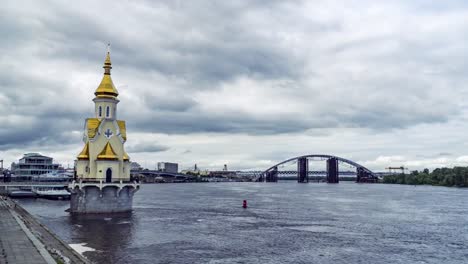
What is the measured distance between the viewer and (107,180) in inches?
2454

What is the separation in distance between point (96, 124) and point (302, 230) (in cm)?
3384

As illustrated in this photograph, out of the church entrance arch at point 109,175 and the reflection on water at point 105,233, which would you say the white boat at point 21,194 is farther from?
the church entrance arch at point 109,175

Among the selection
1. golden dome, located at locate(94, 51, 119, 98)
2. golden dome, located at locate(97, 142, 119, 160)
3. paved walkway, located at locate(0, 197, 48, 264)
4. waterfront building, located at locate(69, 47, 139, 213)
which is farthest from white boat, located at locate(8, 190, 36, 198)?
paved walkway, located at locate(0, 197, 48, 264)

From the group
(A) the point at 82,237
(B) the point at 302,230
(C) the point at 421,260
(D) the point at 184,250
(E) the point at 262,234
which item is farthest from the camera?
(B) the point at 302,230

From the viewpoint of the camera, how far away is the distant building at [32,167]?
141000 mm

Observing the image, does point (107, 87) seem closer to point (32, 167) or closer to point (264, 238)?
point (264, 238)

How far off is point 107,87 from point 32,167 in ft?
305

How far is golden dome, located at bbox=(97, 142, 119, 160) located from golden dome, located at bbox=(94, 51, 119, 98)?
25.7 feet

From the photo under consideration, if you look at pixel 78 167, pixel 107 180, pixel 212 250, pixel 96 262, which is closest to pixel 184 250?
pixel 212 250

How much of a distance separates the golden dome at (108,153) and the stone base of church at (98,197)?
156 inches

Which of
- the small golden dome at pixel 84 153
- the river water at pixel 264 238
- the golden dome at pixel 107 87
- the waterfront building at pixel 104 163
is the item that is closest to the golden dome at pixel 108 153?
the waterfront building at pixel 104 163

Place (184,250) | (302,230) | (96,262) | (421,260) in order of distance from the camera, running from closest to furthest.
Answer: (96,262) < (421,260) < (184,250) < (302,230)

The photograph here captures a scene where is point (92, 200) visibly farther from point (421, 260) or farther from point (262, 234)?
point (421, 260)

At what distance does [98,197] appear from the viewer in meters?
62.1
